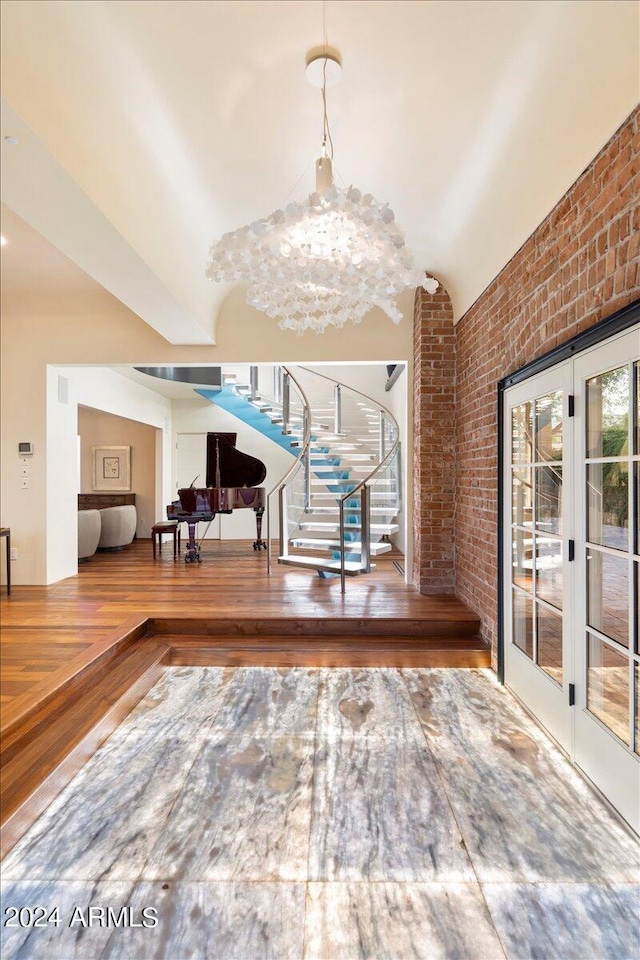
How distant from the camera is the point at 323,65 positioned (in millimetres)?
1822

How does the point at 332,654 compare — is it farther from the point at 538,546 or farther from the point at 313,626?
the point at 538,546

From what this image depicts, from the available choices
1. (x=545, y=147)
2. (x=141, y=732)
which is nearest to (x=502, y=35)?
(x=545, y=147)

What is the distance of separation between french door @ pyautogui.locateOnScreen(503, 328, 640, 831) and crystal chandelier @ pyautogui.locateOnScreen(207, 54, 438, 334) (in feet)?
2.76

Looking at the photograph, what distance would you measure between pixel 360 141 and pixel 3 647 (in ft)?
8.55

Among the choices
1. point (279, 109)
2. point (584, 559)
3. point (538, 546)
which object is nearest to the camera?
point (584, 559)

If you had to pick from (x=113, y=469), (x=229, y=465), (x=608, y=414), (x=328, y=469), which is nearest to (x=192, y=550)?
(x=229, y=465)

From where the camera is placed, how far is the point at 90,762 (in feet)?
6.64

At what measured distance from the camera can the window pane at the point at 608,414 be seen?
1738mm

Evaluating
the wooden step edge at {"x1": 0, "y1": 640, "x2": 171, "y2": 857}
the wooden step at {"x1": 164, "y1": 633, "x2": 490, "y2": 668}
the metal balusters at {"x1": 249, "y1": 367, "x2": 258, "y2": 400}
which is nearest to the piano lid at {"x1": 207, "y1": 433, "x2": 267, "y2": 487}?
the metal balusters at {"x1": 249, "y1": 367, "x2": 258, "y2": 400}

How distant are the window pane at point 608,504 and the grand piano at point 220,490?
4.28 m

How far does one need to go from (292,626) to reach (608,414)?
2.41 m

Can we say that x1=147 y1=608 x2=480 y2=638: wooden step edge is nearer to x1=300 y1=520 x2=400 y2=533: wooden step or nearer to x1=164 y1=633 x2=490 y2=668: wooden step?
x1=164 y1=633 x2=490 y2=668: wooden step

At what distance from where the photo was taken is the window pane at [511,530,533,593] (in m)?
A: 2.54

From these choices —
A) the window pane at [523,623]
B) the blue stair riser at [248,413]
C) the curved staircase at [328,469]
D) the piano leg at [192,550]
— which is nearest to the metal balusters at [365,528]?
the curved staircase at [328,469]
